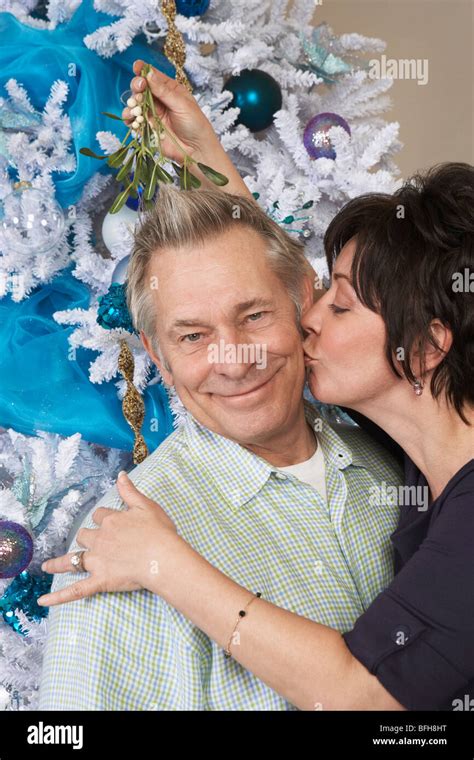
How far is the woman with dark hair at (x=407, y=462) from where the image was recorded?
1.10m

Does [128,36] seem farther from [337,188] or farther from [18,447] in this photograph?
[18,447]

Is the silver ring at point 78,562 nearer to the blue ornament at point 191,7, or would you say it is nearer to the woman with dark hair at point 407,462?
the woman with dark hair at point 407,462

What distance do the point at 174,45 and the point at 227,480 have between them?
2.72 feet

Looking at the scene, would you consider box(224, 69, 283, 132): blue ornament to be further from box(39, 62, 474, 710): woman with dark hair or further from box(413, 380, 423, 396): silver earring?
box(413, 380, 423, 396): silver earring

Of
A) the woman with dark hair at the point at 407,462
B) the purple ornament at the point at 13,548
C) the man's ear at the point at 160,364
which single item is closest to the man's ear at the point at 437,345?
the woman with dark hair at the point at 407,462

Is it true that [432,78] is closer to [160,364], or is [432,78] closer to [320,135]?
[320,135]

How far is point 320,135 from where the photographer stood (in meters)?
1.76

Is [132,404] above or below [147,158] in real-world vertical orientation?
below

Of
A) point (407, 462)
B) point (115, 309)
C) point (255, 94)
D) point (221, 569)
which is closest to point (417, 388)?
point (407, 462)

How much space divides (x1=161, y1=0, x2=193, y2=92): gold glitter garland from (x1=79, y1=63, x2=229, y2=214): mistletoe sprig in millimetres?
136

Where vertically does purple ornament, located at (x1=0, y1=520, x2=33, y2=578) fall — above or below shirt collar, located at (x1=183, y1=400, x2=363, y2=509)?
below

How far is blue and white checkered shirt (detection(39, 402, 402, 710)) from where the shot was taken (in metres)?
1.20

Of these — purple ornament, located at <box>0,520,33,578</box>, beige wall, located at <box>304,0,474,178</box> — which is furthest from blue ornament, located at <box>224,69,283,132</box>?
beige wall, located at <box>304,0,474,178</box>

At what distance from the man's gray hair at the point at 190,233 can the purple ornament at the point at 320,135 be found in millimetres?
333
